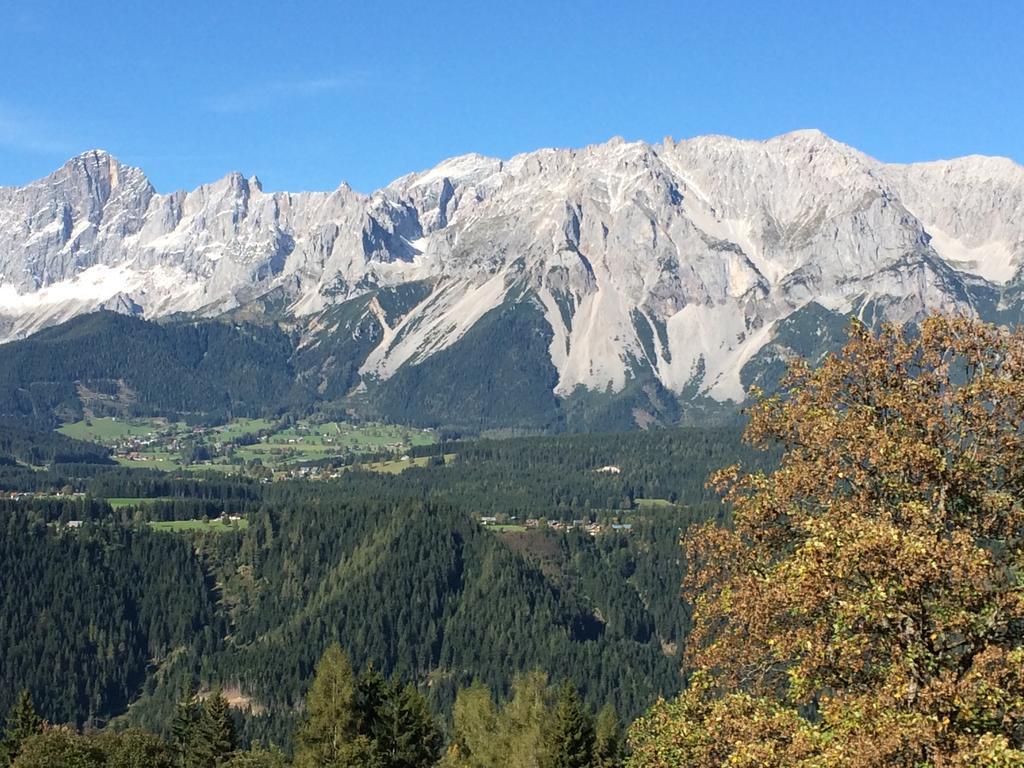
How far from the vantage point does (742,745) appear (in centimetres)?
2914

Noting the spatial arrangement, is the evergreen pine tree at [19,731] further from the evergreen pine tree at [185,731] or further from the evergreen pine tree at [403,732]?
the evergreen pine tree at [403,732]

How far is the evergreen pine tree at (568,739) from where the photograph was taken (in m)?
83.2

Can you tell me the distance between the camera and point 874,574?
27.5 metres

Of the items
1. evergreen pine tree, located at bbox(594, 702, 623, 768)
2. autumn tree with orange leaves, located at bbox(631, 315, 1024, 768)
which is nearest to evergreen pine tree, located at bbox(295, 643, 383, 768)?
evergreen pine tree, located at bbox(594, 702, 623, 768)

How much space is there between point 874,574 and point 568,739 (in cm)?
6113

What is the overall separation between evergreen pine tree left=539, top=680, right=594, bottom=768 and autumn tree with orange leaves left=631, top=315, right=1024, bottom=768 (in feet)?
146

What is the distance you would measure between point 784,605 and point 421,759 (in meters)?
67.8

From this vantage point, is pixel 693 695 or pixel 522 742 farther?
pixel 522 742

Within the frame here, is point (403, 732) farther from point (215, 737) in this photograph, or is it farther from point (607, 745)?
point (215, 737)

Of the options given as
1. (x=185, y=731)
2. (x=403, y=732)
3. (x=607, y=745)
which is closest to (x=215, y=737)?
(x=185, y=731)

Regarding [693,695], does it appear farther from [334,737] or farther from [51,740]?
→ [51,740]

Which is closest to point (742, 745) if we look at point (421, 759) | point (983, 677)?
point (983, 677)

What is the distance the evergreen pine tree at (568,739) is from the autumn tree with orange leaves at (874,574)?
44522 millimetres

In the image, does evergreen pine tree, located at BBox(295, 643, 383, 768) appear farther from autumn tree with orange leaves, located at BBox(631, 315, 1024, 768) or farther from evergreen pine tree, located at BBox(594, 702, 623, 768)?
autumn tree with orange leaves, located at BBox(631, 315, 1024, 768)
